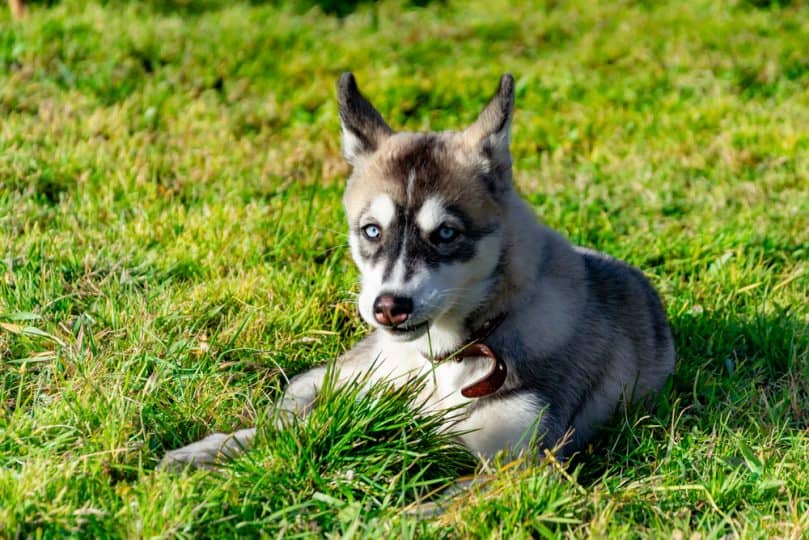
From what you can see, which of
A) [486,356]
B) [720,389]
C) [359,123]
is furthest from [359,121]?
[720,389]

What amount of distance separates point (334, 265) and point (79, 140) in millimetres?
2175

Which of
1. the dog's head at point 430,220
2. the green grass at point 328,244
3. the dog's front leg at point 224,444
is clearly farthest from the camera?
the dog's head at point 430,220

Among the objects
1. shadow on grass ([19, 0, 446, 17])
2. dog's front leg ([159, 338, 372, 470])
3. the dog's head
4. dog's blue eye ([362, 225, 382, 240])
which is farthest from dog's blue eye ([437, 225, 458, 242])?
shadow on grass ([19, 0, 446, 17])

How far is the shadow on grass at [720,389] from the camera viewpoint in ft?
12.2

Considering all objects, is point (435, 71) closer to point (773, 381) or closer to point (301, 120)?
point (301, 120)

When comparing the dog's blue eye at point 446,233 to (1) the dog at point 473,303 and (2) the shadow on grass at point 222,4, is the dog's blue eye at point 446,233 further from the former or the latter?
(2) the shadow on grass at point 222,4

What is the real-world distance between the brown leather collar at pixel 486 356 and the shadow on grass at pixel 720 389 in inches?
18.5

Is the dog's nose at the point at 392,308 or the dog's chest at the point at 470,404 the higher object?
the dog's nose at the point at 392,308

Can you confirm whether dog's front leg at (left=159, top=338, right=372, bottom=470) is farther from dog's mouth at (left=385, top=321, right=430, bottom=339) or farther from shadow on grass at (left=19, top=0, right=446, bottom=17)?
shadow on grass at (left=19, top=0, right=446, bottom=17)

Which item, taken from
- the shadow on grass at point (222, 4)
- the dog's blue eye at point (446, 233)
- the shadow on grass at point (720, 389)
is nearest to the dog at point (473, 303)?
the dog's blue eye at point (446, 233)

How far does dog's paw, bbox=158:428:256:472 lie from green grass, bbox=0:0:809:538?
0.28ft

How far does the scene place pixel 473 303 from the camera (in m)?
3.60

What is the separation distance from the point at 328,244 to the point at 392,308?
194 centimetres

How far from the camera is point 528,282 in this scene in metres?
3.67
